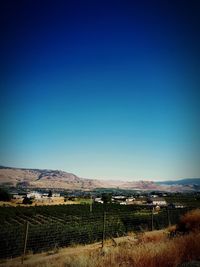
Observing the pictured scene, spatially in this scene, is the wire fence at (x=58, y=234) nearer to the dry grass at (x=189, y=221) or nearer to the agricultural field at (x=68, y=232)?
the agricultural field at (x=68, y=232)

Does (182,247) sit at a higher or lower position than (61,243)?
higher

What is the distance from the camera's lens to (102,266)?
6.17 metres

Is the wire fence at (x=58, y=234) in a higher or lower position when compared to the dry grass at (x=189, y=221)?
lower

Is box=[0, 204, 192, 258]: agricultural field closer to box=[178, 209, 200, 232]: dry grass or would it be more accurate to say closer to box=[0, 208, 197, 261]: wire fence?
box=[0, 208, 197, 261]: wire fence

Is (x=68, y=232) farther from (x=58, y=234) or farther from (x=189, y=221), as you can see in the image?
(x=189, y=221)

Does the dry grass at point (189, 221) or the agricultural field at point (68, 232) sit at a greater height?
the dry grass at point (189, 221)

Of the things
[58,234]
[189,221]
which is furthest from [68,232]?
[189,221]

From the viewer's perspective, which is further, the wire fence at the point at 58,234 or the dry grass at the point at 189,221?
the wire fence at the point at 58,234

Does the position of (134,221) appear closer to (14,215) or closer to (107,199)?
(14,215)

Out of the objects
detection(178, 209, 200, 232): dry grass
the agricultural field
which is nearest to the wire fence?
the agricultural field

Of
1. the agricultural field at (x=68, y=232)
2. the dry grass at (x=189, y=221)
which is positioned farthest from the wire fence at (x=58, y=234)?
the dry grass at (x=189, y=221)

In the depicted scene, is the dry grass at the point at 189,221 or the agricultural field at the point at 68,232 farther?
the agricultural field at the point at 68,232

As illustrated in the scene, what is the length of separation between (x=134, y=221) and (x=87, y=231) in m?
9.09

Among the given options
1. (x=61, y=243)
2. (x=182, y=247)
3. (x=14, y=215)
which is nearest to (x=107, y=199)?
(x=14, y=215)
